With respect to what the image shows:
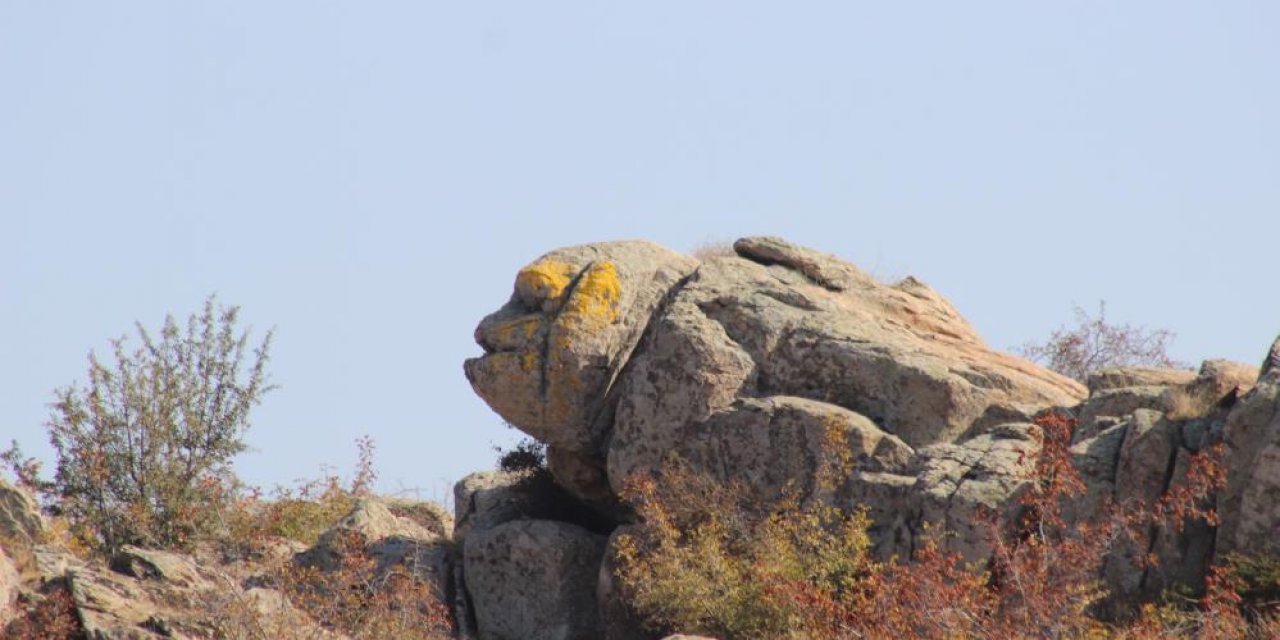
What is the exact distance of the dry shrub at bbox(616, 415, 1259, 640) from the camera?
56.5ft

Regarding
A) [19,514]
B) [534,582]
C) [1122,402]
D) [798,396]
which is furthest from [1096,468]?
[19,514]

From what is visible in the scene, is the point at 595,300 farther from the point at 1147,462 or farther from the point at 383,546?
the point at 1147,462

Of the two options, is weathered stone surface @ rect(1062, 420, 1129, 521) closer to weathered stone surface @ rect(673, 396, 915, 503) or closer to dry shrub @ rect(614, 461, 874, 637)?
dry shrub @ rect(614, 461, 874, 637)

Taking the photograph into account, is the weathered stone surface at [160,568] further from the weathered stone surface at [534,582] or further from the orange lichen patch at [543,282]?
the orange lichen patch at [543,282]

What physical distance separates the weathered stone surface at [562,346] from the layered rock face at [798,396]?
2 cm

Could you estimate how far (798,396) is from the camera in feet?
77.9

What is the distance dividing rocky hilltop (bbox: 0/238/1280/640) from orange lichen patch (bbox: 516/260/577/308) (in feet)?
0.09

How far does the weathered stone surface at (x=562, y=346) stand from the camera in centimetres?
2458

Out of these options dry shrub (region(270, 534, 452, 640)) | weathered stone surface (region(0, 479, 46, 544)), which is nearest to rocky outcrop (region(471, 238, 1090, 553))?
dry shrub (region(270, 534, 452, 640))

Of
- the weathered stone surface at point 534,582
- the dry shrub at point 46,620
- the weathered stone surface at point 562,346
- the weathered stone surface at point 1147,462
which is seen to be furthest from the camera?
the weathered stone surface at point 562,346

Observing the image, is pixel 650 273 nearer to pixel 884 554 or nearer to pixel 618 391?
pixel 618 391

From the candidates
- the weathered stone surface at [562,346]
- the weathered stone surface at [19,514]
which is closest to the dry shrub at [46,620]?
the weathered stone surface at [19,514]

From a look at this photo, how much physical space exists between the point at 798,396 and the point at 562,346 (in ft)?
9.89

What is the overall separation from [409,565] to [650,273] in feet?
15.9
